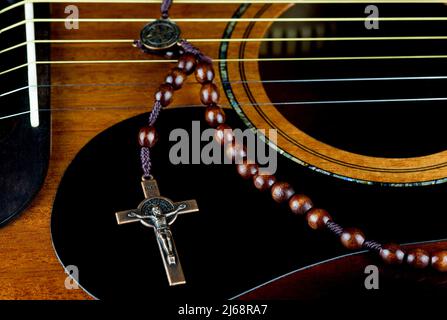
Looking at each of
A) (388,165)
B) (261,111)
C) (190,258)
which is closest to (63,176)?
(190,258)

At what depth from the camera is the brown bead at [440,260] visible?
1052mm

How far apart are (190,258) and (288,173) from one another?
0.78ft

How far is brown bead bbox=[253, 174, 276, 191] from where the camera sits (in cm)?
112

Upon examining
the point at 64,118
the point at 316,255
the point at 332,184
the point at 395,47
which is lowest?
the point at 316,255

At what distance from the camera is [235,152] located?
3.82ft

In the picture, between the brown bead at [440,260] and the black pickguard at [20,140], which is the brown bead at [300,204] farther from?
the black pickguard at [20,140]

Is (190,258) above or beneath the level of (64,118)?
beneath

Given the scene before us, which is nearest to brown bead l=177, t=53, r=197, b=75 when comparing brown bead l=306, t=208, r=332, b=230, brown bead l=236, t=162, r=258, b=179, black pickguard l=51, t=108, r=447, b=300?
black pickguard l=51, t=108, r=447, b=300

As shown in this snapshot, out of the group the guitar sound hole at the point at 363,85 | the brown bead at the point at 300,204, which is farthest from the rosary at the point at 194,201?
the guitar sound hole at the point at 363,85

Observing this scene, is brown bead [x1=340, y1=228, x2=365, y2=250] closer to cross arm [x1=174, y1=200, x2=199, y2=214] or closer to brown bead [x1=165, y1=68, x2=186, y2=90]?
cross arm [x1=174, y1=200, x2=199, y2=214]

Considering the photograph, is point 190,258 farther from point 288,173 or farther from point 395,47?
point 395,47

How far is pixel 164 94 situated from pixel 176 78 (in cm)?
4

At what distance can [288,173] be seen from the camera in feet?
3.84
